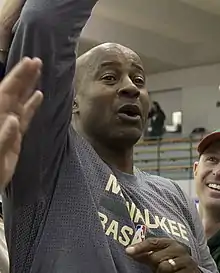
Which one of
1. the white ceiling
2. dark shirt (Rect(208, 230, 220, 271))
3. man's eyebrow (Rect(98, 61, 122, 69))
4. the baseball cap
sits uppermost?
the white ceiling

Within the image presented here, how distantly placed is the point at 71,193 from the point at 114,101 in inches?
10.1

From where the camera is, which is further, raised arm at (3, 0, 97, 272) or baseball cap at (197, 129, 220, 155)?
baseball cap at (197, 129, 220, 155)

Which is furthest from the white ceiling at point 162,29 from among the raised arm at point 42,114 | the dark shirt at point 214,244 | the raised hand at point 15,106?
the raised hand at point 15,106

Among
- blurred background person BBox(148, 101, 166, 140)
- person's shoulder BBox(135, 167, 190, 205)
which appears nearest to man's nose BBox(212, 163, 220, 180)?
person's shoulder BBox(135, 167, 190, 205)

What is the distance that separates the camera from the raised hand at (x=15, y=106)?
97 centimetres

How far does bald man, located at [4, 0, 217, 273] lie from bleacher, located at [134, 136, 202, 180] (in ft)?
26.3

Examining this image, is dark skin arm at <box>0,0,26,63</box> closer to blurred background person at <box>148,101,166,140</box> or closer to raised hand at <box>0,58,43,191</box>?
raised hand at <box>0,58,43,191</box>

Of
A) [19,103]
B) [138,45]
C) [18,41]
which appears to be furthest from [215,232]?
[138,45]

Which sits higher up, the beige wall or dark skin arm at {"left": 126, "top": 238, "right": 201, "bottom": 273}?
the beige wall

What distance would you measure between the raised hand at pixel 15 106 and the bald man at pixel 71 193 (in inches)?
9.5

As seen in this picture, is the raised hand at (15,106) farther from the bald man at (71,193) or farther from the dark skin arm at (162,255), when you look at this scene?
the dark skin arm at (162,255)

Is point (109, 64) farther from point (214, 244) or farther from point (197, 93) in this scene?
point (197, 93)

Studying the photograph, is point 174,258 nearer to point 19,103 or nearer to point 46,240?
point 46,240

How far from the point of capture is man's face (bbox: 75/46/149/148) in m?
1.50
